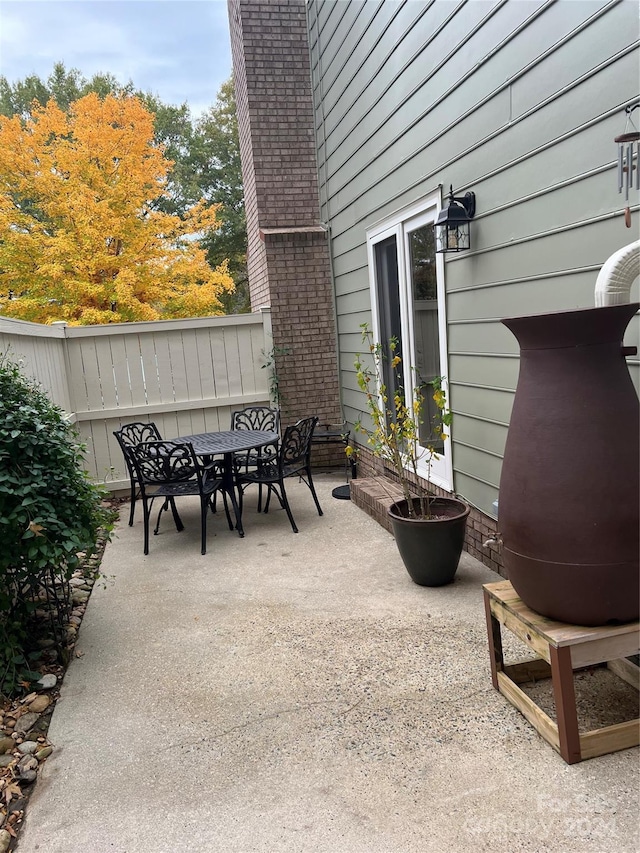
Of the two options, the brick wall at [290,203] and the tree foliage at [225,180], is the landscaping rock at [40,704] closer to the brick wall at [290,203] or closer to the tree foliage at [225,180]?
the brick wall at [290,203]

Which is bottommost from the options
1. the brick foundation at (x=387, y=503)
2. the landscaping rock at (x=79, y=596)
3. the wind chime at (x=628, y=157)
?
the landscaping rock at (x=79, y=596)

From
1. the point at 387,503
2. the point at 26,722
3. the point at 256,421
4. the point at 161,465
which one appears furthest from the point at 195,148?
the point at 26,722

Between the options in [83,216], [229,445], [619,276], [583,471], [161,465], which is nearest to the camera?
[583,471]

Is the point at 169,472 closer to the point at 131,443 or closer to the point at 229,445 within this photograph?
the point at 229,445

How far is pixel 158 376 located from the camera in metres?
5.89

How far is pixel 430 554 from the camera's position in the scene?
3.10 meters

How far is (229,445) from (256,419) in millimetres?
1247

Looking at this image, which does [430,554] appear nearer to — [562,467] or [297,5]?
[562,467]

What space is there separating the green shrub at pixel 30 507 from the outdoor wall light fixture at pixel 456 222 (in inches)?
88.7

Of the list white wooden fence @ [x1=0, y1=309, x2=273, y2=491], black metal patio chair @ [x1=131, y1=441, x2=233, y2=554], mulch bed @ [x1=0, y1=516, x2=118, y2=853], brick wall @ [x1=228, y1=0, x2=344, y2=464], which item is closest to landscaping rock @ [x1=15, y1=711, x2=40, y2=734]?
mulch bed @ [x1=0, y1=516, x2=118, y2=853]

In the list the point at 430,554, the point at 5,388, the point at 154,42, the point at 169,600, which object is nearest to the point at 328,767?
the point at 430,554


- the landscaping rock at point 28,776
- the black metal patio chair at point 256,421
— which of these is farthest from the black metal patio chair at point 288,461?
the landscaping rock at point 28,776

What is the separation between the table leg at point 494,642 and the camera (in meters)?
2.18

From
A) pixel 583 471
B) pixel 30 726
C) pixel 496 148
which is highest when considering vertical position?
pixel 496 148
